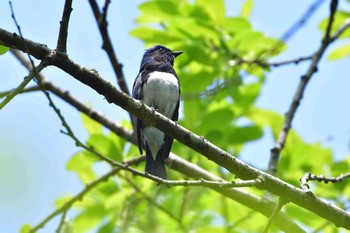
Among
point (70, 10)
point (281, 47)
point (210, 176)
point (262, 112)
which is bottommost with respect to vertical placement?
point (70, 10)

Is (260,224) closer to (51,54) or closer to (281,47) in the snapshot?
(281,47)

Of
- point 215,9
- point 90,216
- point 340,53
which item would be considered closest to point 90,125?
point 90,216

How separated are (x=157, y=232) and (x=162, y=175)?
109 centimetres

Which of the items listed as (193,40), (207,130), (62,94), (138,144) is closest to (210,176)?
(207,130)

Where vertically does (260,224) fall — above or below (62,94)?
below

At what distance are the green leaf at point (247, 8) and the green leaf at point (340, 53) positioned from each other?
87 cm

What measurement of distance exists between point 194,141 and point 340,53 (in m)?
2.60

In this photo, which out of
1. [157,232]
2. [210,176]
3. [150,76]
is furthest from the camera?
[150,76]

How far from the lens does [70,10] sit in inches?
104

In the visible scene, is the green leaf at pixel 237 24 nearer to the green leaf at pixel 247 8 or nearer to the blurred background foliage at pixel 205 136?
the blurred background foliage at pixel 205 136

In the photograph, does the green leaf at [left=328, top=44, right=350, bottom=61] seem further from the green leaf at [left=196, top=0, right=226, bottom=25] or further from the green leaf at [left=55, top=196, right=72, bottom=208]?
the green leaf at [left=55, top=196, right=72, bottom=208]

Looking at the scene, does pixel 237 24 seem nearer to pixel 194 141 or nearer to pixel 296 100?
pixel 296 100

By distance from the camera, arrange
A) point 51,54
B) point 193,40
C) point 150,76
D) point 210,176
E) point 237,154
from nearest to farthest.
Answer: point 51,54 → point 210,176 → point 193,40 → point 237,154 → point 150,76

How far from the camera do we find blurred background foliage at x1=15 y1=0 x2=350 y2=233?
433 centimetres
